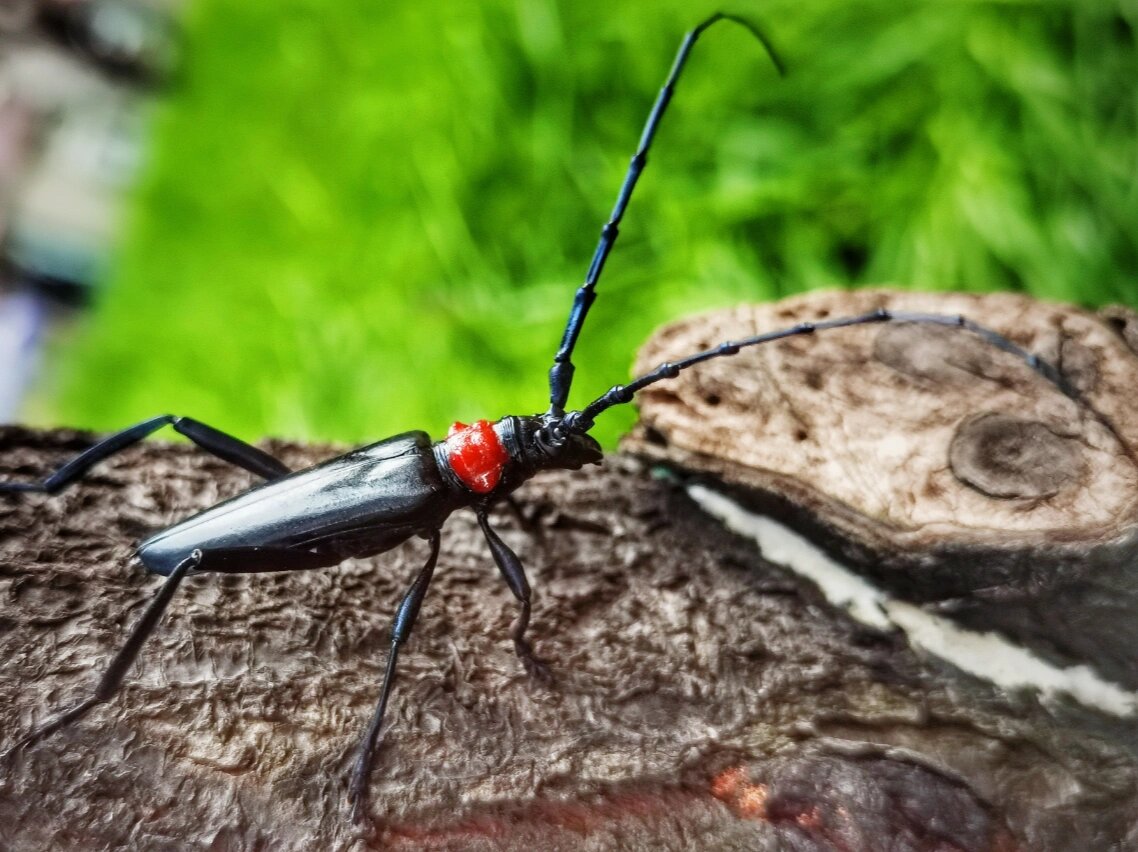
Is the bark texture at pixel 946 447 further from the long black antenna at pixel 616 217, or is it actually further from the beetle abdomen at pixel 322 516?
the beetle abdomen at pixel 322 516

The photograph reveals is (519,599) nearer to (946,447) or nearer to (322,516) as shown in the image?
(322,516)

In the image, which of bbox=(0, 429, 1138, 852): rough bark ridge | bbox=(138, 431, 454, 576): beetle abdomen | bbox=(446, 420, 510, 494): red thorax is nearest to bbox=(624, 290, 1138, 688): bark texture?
bbox=(0, 429, 1138, 852): rough bark ridge

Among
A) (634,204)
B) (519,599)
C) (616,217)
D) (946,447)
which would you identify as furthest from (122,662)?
(634,204)

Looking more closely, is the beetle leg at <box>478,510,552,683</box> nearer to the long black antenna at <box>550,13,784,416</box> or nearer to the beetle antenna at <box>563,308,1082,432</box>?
the beetle antenna at <box>563,308,1082,432</box>

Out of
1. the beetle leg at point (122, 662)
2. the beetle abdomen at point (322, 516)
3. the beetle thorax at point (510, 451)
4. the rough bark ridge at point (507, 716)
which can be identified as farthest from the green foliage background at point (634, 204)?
the beetle leg at point (122, 662)

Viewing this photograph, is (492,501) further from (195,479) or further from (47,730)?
(47,730)

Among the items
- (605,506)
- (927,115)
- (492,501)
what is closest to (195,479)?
(492,501)
